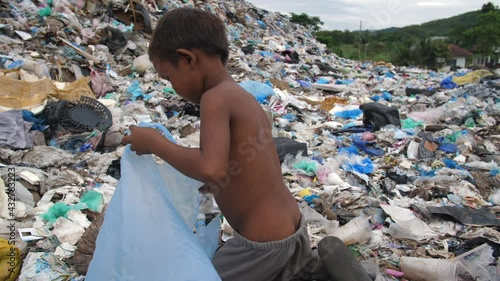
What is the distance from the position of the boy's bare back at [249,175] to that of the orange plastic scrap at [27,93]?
353cm

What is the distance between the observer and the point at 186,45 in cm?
117

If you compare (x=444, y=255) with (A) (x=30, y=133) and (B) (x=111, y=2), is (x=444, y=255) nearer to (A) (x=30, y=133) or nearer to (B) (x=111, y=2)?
(A) (x=30, y=133)

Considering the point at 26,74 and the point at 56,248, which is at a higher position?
the point at 26,74

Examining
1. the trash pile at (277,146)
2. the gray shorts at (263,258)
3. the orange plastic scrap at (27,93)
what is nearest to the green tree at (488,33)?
the trash pile at (277,146)

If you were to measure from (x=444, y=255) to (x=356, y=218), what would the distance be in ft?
1.75

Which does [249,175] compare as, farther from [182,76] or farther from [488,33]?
[488,33]

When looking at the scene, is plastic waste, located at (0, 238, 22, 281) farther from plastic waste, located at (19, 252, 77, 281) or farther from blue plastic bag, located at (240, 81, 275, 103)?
blue plastic bag, located at (240, 81, 275, 103)

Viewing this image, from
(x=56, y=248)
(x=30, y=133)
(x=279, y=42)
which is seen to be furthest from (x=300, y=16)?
(x=56, y=248)

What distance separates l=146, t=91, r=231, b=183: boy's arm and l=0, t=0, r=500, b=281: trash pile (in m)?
1.14

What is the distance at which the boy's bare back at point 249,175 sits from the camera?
3.87 ft

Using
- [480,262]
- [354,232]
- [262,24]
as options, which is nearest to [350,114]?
[354,232]

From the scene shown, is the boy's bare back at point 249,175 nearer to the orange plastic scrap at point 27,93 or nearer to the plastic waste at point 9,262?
the plastic waste at point 9,262

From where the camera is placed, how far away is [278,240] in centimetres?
133

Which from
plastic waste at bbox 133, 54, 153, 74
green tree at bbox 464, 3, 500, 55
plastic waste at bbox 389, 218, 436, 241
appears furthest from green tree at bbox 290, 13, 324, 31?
plastic waste at bbox 389, 218, 436, 241
